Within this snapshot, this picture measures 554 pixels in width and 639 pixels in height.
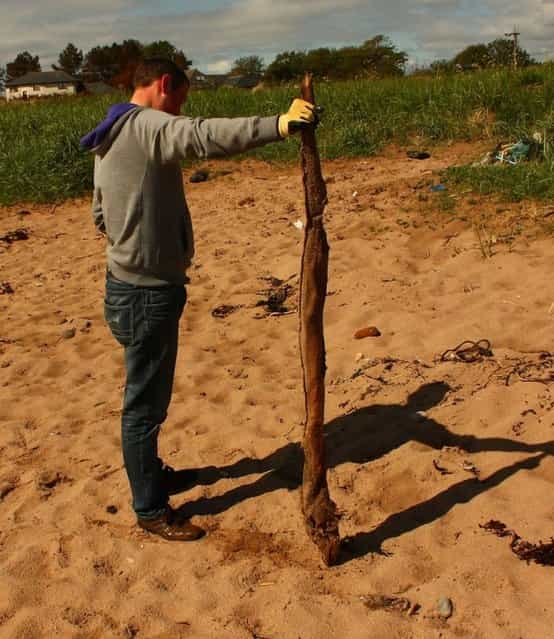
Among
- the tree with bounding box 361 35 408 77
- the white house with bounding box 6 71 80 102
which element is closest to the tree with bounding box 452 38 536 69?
the tree with bounding box 361 35 408 77

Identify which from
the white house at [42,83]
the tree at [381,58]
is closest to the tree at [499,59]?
the tree at [381,58]

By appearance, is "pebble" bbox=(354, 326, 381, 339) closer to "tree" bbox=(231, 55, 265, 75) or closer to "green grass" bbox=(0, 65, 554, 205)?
"green grass" bbox=(0, 65, 554, 205)

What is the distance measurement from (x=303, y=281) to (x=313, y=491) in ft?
2.75

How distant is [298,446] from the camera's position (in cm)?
411

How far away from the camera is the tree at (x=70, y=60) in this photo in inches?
Answer: 3374

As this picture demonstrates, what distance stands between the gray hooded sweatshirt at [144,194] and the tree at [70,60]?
88526 millimetres

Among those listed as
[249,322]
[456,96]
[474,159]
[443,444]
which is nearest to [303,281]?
[443,444]

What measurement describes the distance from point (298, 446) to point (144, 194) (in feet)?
5.62

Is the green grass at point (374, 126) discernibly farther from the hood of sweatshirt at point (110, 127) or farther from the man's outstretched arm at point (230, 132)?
the man's outstretched arm at point (230, 132)

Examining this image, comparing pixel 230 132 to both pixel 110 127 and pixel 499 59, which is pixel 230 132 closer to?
pixel 110 127

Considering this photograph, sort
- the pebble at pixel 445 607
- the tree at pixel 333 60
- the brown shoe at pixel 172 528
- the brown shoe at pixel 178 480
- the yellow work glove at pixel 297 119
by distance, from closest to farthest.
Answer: the yellow work glove at pixel 297 119 < the pebble at pixel 445 607 < the brown shoe at pixel 172 528 < the brown shoe at pixel 178 480 < the tree at pixel 333 60

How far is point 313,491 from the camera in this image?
10.3 feet

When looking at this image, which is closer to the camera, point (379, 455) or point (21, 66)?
point (379, 455)

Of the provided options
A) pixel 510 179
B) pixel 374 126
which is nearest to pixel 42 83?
pixel 374 126
